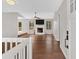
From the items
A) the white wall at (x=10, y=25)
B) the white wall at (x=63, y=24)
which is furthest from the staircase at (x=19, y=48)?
the white wall at (x=10, y=25)

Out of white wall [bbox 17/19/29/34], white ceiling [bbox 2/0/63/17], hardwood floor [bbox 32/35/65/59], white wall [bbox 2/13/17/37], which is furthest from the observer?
white wall [bbox 17/19/29/34]

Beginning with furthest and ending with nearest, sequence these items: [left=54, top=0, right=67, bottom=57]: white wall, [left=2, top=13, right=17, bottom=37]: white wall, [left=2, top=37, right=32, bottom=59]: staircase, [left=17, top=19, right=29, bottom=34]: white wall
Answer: [left=17, top=19, right=29, bottom=34]: white wall
[left=2, top=13, right=17, bottom=37]: white wall
[left=54, top=0, right=67, bottom=57]: white wall
[left=2, top=37, right=32, bottom=59]: staircase

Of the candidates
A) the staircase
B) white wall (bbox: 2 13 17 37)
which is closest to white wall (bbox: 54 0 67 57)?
the staircase

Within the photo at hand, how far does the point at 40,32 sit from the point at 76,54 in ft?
60.9

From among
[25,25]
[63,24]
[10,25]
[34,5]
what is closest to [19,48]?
[63,24]

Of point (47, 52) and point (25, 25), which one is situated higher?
point (25, 25)

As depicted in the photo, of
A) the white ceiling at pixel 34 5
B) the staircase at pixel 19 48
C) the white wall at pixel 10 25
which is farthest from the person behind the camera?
the white wall at pixel 10 25

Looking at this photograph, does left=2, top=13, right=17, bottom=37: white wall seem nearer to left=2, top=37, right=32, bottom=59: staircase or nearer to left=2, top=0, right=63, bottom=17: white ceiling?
left=2, top=0, right=63, bottom=17: white ceiling

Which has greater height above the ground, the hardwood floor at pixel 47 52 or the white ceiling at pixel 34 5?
the white ceiling at pixel 34 5

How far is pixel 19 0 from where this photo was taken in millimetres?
6418

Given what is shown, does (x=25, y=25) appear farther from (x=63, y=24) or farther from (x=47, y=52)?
(x=63, y=24)

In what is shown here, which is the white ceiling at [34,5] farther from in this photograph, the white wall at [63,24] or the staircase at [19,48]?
the staircase at [19,48]

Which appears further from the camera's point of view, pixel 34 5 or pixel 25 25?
pixel 25 25

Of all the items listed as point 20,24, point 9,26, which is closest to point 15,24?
point 9,26
